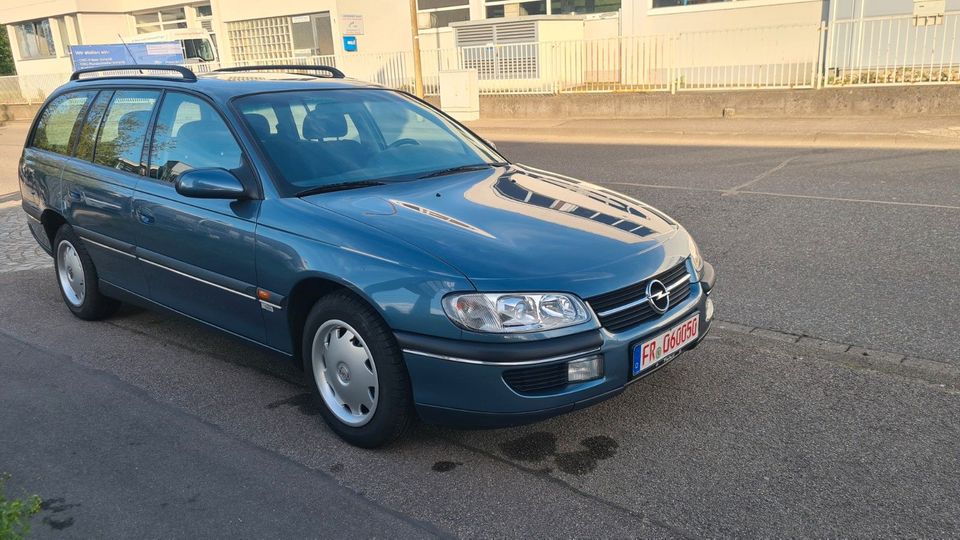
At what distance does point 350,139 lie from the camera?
4320 mm

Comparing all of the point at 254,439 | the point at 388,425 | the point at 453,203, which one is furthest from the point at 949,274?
the point at 254,439

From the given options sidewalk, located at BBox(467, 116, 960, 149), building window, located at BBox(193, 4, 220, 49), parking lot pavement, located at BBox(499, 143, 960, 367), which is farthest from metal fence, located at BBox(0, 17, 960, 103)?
building window, located at BBox(193, 4, 220, 49)

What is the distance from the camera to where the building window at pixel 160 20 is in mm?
32156

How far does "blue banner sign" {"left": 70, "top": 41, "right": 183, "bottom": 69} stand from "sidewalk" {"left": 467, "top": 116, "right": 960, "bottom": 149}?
9.06 m

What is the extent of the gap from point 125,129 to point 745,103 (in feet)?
41.2

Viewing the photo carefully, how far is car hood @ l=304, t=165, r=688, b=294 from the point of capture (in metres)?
3.17

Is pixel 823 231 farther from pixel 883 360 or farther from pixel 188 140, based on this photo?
pixel 188 140

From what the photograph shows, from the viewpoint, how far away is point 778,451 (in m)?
3.39

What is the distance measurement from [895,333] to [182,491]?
3.92m

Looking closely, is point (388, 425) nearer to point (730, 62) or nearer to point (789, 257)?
point (789, 257)

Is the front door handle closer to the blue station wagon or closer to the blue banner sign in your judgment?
the blue station wagon

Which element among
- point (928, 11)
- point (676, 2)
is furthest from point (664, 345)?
point (676, 2)

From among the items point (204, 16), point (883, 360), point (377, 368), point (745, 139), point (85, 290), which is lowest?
point (745, 139)

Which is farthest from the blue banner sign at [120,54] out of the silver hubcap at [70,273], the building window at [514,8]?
the silver hubcap at [70,273]
